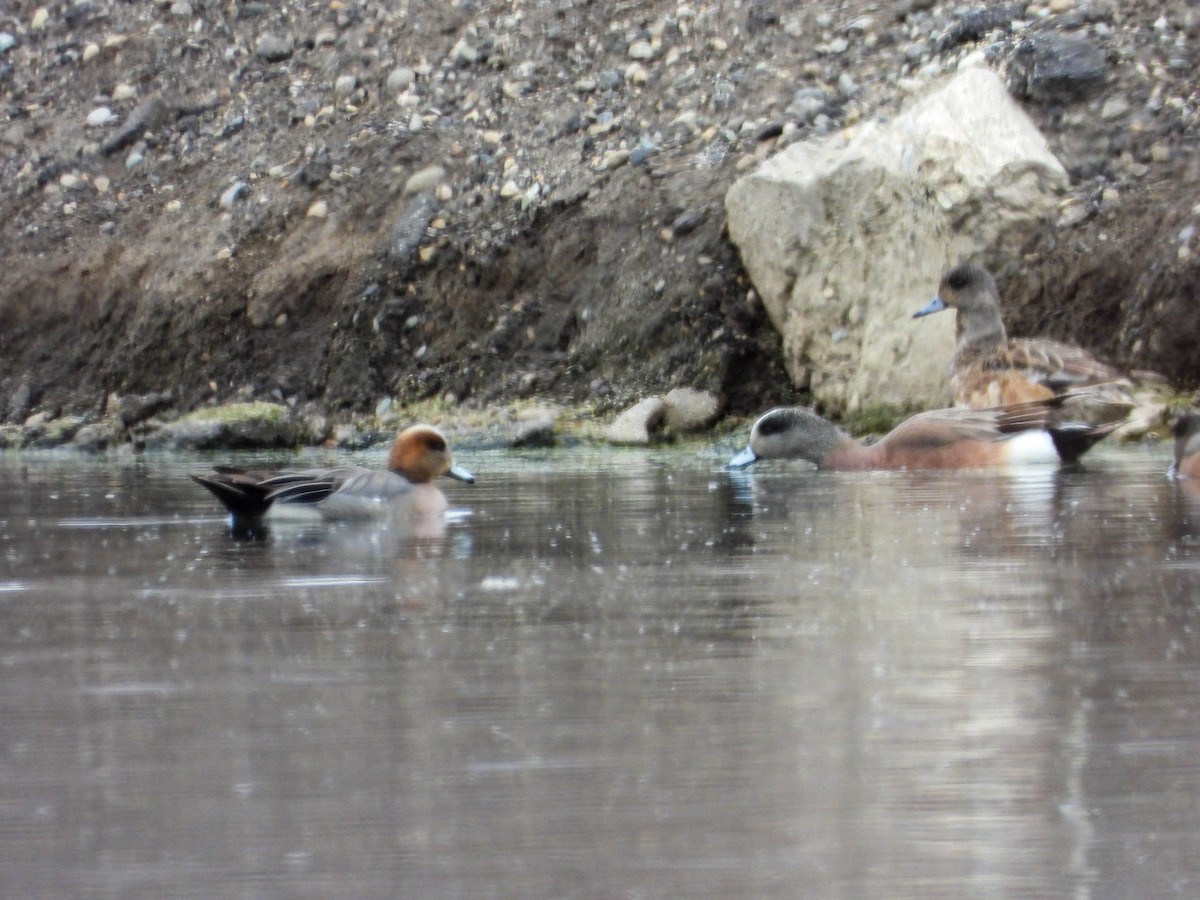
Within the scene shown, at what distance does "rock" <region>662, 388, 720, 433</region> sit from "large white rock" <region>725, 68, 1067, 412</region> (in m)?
0.70

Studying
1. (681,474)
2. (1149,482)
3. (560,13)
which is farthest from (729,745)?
Answer: (560,13)

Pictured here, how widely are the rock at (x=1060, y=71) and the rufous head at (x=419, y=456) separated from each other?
20.6 feet

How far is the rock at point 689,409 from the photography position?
12906mm

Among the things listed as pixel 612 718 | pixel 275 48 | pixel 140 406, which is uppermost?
pixel 275 48

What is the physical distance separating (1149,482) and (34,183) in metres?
12.2

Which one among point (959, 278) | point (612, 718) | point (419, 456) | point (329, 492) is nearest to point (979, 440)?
point (959, 278)

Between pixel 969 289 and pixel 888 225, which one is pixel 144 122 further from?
pixel 969 289

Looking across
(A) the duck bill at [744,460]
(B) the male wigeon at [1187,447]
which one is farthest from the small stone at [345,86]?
(B) the male wigeon at [1187,447]

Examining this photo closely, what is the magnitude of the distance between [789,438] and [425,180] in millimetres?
5746

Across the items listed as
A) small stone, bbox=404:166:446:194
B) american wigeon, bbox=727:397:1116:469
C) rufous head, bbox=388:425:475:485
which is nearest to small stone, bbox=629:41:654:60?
small stone, bbox=404:166:446:194

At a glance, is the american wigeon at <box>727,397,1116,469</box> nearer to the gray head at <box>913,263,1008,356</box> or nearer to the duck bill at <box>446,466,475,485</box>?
the gray head at <box>913,263,1008,356</box>

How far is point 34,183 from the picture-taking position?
17.5 m

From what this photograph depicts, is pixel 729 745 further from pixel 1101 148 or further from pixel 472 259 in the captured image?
pixel 472 259

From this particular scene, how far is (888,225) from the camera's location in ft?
41.9
